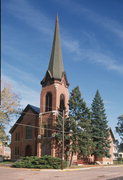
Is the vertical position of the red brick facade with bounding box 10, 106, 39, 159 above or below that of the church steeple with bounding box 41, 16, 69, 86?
below

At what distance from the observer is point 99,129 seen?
4734cm

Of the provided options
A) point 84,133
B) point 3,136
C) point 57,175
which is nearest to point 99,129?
point 84,133

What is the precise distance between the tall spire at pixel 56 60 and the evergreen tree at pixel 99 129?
10.7 m

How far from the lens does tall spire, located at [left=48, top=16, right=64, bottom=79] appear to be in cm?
4822

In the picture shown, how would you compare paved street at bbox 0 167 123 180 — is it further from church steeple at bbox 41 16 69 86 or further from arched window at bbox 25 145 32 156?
church steeple at bbox 41 16 69 86

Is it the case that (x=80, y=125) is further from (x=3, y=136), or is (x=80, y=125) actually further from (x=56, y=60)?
(x=56, y=60)

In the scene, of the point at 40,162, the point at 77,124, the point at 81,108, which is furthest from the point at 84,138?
the point at 40,162

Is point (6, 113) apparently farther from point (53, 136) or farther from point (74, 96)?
point (74, 96)

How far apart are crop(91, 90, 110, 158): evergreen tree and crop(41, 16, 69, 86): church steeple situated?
28.9ft

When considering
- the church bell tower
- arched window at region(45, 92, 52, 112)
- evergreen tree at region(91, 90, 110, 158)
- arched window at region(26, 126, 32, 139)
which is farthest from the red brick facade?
evergreen tree at region(91, 90, 110, 158)

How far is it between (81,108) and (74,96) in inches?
104

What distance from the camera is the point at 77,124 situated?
131ft

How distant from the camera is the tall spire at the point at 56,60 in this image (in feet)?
158

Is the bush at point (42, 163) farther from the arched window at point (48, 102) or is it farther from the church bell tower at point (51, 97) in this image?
the arched window at point (48, 102)
